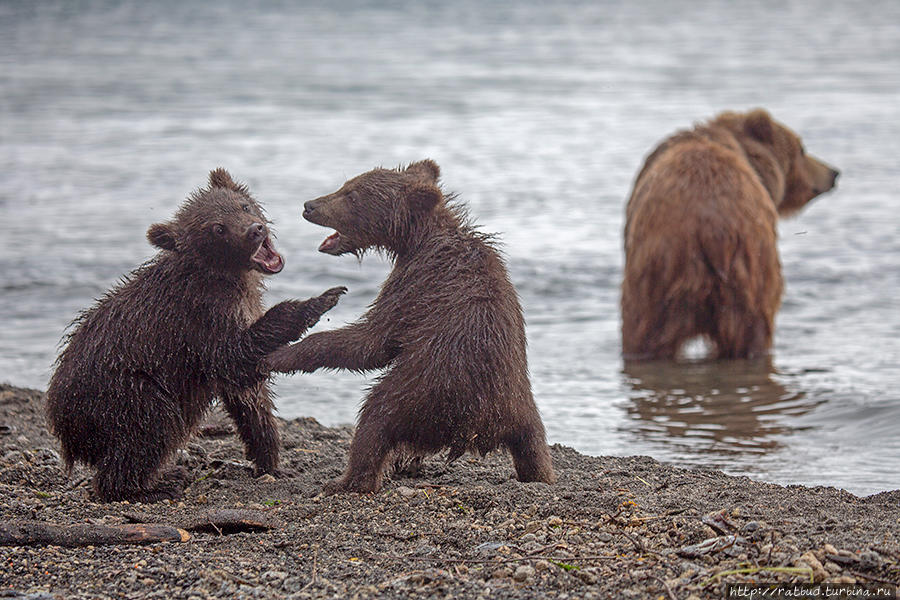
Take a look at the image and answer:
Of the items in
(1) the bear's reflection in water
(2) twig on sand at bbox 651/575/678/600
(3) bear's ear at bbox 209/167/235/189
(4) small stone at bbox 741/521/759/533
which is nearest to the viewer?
(2) twig on sand at bbox 651/575/678/600

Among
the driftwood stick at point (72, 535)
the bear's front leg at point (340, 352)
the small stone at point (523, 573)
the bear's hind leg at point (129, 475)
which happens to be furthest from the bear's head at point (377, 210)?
the small stone at point (523, 573)

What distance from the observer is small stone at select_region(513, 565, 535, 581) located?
4.18 meters

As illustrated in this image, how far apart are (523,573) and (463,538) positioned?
50 centimetres

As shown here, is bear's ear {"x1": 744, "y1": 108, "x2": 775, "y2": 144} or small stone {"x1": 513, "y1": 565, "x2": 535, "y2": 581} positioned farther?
bear's ear {"x1": 744, "y1": 108, "x2": 775, "y2": 144}

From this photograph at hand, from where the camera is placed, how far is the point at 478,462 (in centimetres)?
633

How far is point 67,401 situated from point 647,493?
2.77m

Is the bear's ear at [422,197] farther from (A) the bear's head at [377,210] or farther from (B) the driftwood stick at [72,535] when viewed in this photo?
(B) the driftwood stick at [72,535]

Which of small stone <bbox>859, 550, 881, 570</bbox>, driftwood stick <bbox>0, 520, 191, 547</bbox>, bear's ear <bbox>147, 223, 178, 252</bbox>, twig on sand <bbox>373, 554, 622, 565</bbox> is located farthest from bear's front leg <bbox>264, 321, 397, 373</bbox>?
small stone <bbox>859, 550, 881, 570</bbox>

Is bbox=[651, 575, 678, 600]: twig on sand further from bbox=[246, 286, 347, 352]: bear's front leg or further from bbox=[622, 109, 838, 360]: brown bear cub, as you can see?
bbox=[622, 109, 838, 360]: brown bear cub

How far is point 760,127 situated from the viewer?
10398 mm

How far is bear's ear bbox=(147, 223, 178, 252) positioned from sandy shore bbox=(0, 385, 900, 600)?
1.20 m

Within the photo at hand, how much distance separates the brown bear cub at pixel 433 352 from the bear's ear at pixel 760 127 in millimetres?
5468

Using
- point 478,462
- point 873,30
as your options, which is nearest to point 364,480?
point 478,462

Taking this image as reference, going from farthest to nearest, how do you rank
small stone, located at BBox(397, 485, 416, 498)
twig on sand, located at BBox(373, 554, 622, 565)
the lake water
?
the lake water → small stone, located at BBox(397, 485, 416, 498) → twig on sand, located at BBox(373, 554, 622, 565)
